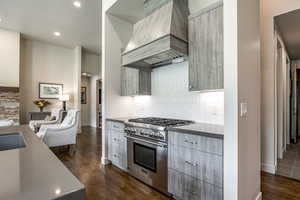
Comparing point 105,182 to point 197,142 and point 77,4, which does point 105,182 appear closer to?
point 197,142

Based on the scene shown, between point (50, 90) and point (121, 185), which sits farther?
point (50, 90)

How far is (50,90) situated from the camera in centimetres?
659

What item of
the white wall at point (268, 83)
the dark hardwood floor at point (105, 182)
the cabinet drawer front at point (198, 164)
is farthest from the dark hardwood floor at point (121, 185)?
the cabinet drawer front at point (198, 164)

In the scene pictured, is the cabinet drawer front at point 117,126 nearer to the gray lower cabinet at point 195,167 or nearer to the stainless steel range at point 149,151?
the stainless steel range at point 149,151

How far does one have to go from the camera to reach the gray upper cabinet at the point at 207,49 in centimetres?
186

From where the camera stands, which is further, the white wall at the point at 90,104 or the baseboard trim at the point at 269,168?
the white wall at the point at 90,104

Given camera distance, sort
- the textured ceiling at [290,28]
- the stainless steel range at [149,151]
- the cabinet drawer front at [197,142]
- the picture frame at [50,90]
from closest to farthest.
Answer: the cabinet drawer front at [197,142] → the stainless steel range at [149,151] → the textured ceiling at [290,28] → the picture frame at [50,90]

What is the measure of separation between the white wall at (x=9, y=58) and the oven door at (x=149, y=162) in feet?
17.2

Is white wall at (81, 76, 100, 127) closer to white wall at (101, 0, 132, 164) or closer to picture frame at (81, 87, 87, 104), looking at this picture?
picture frame at (81, 87, 87, 104)

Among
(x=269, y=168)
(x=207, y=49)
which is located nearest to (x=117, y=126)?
(x=207, y=49)

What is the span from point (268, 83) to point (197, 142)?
Answer: 2114 mm

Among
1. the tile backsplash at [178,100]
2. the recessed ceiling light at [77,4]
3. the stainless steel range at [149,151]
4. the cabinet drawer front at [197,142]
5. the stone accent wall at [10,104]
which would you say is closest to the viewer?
the cabinet drawer front at [197,142]

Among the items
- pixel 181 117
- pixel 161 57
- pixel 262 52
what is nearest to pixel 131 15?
pixel 161 57

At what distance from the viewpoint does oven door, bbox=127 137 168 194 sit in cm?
214
